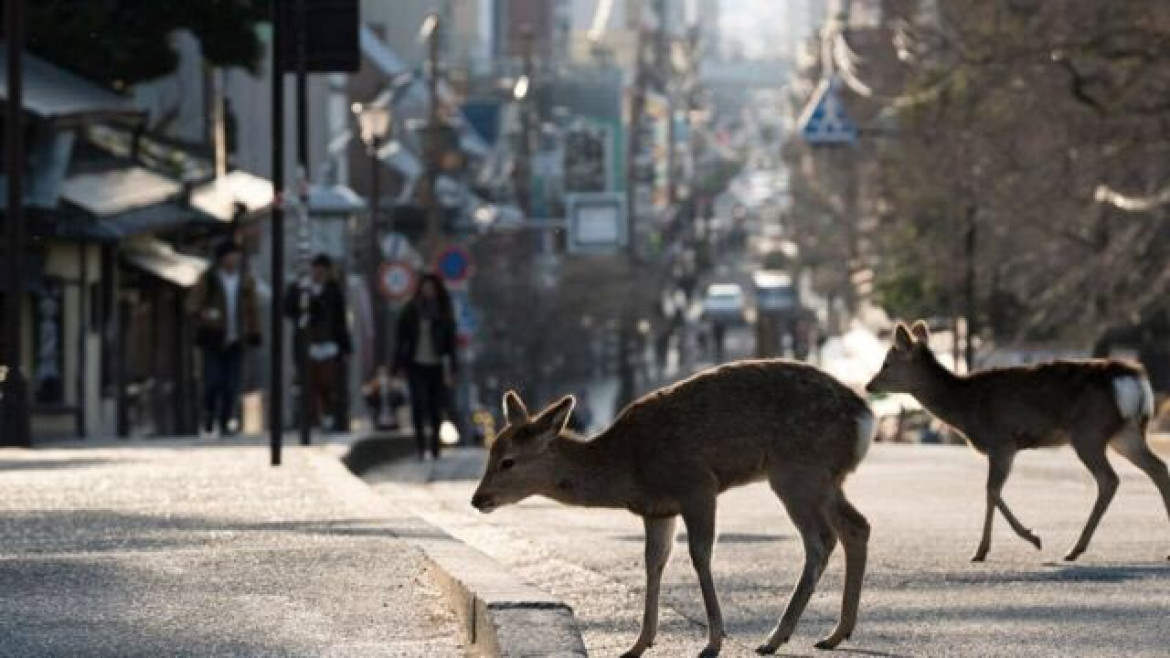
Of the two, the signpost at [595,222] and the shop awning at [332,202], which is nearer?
the shop awning at [332,202]

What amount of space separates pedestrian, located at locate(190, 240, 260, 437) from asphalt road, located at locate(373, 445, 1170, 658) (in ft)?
37.6

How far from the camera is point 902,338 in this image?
16.8 meters

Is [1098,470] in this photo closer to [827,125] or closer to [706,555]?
[706,555]

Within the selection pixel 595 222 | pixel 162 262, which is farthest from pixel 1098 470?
pixel 595 222

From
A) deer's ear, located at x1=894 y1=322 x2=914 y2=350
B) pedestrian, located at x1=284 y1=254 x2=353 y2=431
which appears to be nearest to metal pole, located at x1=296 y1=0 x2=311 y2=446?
pedestrian, located at x1=284 y1=254 x2=353 y2=431

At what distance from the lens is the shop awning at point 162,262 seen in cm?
4588

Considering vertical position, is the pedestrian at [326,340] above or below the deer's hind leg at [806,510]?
below

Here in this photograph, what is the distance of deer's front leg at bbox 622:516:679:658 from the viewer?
1113 centimetres

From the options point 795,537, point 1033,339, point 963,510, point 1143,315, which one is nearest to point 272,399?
point 963,510

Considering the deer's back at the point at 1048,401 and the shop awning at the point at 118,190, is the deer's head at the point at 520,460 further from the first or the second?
the shop awning at the point at 118,190

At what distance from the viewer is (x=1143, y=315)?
204 ft

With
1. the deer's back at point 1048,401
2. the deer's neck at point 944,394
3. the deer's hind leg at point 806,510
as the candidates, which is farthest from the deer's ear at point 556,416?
the deer's neck at point 944,394

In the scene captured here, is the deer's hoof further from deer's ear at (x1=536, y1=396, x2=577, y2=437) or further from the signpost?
the signpost

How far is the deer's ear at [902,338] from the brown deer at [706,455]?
5187mm
